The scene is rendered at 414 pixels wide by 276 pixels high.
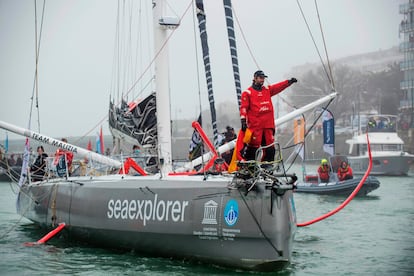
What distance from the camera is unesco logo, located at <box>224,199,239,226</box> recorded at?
29.9 feet

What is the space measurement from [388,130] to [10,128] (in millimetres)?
34278

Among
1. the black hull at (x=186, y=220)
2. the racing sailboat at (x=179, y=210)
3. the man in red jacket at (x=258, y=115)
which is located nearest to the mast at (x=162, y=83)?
the racing sailboat at (x=179, y=210)

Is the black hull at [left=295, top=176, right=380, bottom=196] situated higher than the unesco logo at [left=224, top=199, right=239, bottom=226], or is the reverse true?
the unesco logo at [left=224, top=199, right=239, bottom=226]

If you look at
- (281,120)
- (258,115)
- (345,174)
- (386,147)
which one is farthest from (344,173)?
(386,147)

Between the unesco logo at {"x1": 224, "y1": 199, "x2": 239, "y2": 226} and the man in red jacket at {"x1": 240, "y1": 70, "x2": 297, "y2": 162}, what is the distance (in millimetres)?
1083

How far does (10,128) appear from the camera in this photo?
42.2 ft

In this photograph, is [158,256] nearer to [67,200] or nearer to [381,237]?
[67,200]

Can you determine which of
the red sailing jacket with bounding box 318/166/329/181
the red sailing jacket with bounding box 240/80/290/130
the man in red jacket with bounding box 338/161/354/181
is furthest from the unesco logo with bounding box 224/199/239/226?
the red sailing jacket with bounding box 318/166/329/181

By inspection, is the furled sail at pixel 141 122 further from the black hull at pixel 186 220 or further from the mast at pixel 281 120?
the black hull at pixel 186 220

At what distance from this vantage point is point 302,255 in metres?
10.8

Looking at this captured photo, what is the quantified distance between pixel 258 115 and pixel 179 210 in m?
1.74

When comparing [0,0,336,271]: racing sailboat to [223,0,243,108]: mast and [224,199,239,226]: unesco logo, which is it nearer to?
[224,199,239,226]: unesco logo

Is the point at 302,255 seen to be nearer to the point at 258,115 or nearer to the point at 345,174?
the point at 258,115

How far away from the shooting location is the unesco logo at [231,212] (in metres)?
9.12
